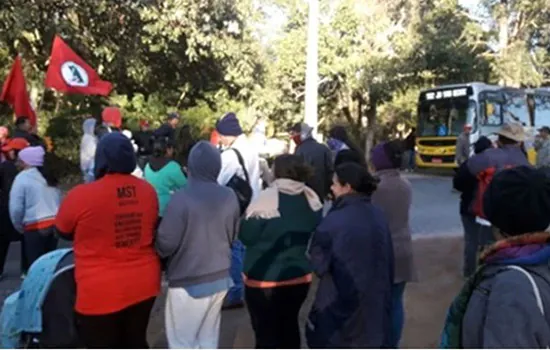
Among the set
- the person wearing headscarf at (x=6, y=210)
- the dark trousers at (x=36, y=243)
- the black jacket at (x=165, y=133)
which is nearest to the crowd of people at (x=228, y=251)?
the black jacket at (x=165, y=133)

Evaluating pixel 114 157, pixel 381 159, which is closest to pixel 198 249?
pixel 114 157

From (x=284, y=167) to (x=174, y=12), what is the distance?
1222cm

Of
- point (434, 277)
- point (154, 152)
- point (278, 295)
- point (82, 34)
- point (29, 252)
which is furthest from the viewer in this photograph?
point (82, 34)

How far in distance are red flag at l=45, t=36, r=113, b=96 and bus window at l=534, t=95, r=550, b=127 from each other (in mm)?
19305

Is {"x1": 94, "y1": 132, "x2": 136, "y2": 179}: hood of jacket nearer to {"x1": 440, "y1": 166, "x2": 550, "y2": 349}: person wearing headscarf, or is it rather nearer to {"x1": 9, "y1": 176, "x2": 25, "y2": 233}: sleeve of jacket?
{"x1": 440, "y1": 166, "x2": 550, "y2": 349}: person wearing headscarf

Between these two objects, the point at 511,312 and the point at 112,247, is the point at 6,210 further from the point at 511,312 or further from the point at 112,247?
the point at 511,312

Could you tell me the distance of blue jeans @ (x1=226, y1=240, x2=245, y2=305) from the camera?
6.55 metres

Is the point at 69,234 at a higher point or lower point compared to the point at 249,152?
lower

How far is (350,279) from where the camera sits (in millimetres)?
3779

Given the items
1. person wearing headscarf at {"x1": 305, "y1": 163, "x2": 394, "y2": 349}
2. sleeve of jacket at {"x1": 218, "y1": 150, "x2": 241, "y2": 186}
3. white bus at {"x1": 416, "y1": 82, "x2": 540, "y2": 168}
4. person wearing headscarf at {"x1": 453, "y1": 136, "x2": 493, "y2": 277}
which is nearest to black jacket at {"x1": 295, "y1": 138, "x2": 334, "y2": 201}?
person wearing headscarf at {"x1": 453, "y1": 136, "x2": 493, "y2": 277}

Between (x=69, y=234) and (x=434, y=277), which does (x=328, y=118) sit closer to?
(x=434, y=277)

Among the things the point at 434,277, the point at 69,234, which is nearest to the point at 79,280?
the point at 69,234

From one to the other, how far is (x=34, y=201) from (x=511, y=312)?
543 cm

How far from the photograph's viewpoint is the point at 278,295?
14.6 ft
